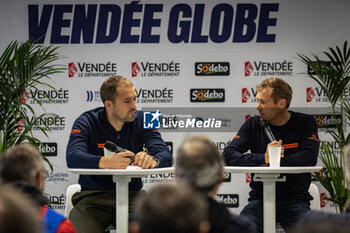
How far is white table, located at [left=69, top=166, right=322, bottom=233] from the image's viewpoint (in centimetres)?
309

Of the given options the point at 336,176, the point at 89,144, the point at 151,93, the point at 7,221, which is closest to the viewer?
the point at 7,221

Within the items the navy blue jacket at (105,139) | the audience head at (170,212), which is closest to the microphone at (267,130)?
the navy blue jacket at (105,139)

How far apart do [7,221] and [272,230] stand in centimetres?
276

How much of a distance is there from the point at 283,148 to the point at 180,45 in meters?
2.27

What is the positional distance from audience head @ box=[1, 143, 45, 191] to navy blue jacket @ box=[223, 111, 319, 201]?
6.67 feet

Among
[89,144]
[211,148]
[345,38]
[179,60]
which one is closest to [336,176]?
[345,38]

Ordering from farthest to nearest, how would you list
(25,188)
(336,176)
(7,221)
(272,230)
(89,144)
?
(336,176)
(89,144)
(272,230)
(25,188)
(7,221)

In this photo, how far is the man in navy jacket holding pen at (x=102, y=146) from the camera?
3.40m

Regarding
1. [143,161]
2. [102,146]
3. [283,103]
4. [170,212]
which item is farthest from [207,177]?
[283,103]

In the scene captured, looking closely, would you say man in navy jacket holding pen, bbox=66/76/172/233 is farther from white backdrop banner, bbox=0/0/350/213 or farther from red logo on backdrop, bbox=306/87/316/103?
red logo on backdrop, bbox=306/87/316/103

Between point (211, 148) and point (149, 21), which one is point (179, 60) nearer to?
point (149, 21)

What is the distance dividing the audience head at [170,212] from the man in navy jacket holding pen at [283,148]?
238cm

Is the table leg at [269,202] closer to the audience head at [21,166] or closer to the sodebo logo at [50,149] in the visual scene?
the audience head at [21,166]

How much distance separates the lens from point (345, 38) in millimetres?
5621
